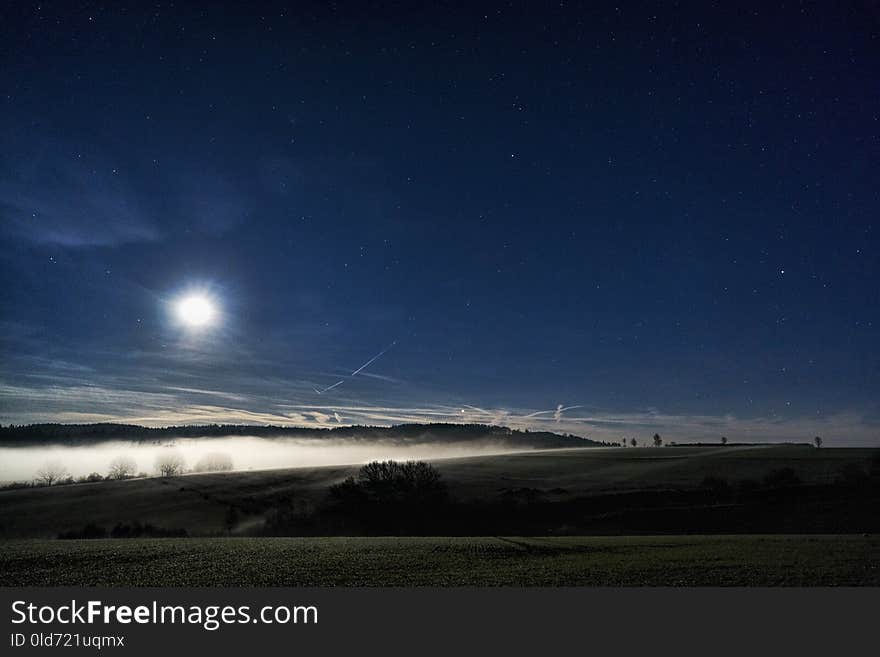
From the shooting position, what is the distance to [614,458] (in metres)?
97.3

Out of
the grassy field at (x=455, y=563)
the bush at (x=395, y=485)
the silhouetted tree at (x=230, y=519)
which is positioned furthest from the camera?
the bush at (x=395, y=485)

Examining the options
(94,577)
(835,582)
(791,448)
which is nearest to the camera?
(835,582)

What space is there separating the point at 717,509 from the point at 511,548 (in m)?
38.1

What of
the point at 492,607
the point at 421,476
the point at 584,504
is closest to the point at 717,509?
the point at 584,504

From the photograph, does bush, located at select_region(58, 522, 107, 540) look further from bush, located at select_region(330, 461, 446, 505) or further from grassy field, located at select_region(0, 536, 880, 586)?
grassy field, located at select_region(0, 536, 880, 586)

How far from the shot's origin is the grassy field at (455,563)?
1972 centimetres

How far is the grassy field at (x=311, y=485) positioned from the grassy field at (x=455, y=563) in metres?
29.9

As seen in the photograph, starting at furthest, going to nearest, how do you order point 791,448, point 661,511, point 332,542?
point 791,448
point 661,511
point 332,542

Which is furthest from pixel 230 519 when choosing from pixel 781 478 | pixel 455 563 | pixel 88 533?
pixel 781 478

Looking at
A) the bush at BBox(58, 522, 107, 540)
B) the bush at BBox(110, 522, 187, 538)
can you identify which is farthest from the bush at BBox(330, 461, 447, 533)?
the bush at BBox(58, 522, 107, 540)

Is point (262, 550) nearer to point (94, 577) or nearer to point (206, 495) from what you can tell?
point (94, 577)

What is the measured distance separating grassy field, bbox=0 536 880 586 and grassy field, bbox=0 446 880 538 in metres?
29.9

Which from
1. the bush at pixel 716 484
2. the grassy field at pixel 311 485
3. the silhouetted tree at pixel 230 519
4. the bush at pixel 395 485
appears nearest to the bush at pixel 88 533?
the grassy field at pixel 311 485

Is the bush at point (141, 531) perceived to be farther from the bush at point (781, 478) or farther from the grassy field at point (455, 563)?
the bush at point (781, 478)
